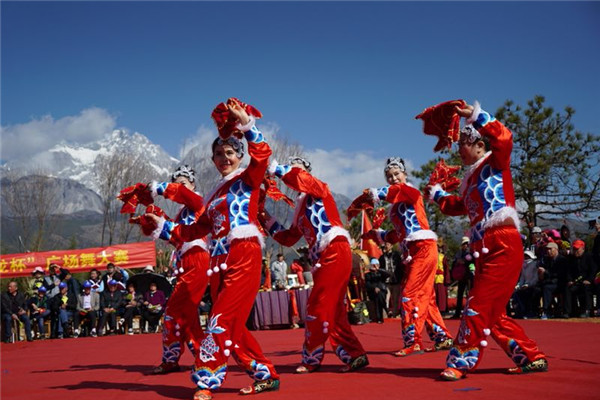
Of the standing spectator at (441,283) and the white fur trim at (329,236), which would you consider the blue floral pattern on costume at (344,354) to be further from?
the standing spectator at (441,283)

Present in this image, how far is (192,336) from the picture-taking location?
6.29 metres

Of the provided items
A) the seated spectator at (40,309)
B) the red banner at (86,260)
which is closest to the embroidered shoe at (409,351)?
the seated spectator at (40,309)

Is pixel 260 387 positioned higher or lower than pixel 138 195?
lower

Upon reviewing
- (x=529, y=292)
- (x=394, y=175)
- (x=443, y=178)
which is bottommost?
(x=529, y=292)

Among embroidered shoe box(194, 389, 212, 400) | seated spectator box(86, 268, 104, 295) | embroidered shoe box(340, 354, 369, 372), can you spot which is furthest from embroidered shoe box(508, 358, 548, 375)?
seated spectator box(86, 268, 104, 295)

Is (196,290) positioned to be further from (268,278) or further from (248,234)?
(268,278)

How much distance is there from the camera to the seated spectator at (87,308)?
1514 cm

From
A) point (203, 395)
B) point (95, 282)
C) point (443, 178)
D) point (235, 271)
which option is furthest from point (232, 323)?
point (95, 282)

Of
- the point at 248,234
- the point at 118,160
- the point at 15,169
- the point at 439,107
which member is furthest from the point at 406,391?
the point at 15,169

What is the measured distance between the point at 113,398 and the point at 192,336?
56.1 inches

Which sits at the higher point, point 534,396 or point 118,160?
point 118,160

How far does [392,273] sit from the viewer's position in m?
14.0

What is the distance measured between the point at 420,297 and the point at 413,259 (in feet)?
1.36

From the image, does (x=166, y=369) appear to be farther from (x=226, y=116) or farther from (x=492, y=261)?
(x=492, y=261)
